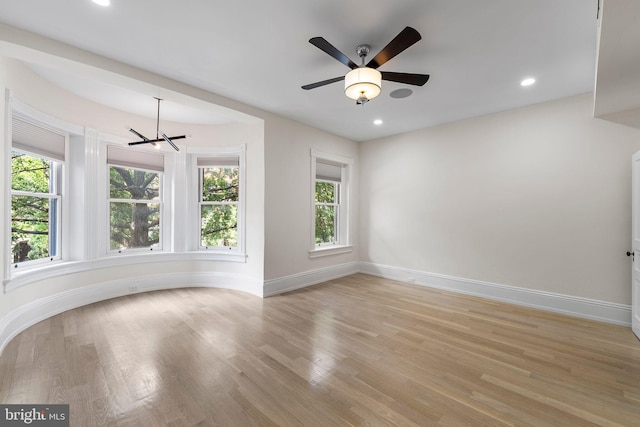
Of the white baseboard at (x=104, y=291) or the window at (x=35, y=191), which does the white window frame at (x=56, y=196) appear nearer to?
the window at (x=35, y=191)

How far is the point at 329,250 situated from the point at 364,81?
3.53 meters

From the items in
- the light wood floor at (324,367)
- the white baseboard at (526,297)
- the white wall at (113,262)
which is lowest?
the light wood floor at (324,367)

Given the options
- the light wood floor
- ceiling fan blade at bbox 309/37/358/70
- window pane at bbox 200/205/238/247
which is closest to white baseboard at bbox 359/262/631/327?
the light wood floor

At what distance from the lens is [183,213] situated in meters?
4.73

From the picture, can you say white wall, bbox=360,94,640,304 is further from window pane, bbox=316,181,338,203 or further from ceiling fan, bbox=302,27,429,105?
ceiling fan, bbox=302,27,429,105

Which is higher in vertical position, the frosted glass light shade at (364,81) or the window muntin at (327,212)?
the frosted glass light shade at (364,81)

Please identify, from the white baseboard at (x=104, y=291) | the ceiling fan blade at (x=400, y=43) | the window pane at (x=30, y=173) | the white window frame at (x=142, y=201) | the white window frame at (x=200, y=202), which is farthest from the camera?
the white window frame at (x=200, y=202)

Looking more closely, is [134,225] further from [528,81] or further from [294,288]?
[528,81]

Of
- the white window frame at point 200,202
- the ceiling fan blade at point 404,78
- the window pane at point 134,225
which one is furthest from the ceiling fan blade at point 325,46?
the window pane at point 134,225

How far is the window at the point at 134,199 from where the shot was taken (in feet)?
13.7

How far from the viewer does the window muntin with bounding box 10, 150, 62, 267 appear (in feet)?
10.2

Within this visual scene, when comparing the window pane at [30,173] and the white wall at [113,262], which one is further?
the window pane at [30,173]

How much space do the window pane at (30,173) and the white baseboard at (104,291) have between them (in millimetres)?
1399

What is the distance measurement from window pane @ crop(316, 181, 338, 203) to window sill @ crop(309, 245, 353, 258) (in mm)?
1009
